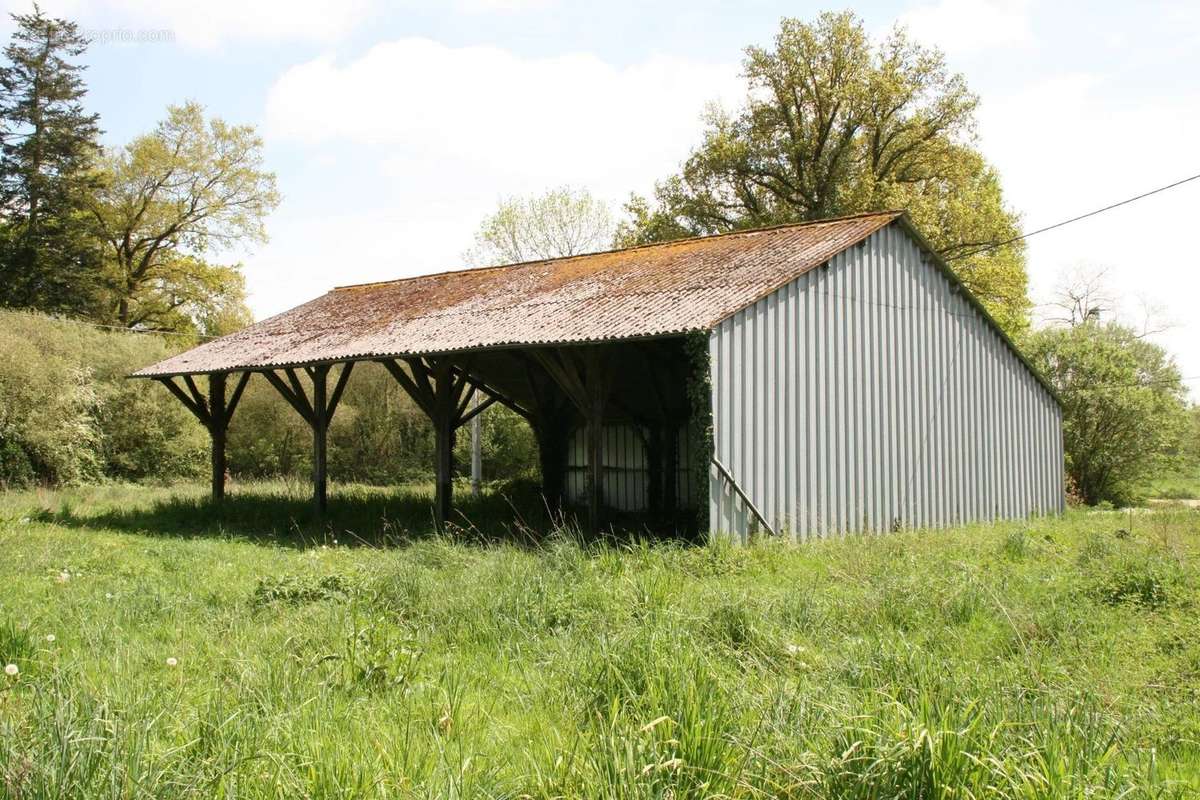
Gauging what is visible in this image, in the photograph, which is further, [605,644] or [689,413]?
[689,413]

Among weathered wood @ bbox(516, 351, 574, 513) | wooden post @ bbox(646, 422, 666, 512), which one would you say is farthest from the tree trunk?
wooden post @ bbox(646, 422, 666, 512)

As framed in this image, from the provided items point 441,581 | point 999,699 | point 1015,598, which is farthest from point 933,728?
point 441,581

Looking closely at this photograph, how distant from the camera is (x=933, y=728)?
11.5 feet

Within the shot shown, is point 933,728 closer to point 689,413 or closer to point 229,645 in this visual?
point 229,645

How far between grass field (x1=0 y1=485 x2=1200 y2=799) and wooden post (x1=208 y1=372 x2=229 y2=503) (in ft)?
24.5

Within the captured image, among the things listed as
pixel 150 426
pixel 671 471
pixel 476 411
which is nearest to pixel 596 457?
pixel 671 471

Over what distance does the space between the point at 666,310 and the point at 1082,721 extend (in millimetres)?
8360

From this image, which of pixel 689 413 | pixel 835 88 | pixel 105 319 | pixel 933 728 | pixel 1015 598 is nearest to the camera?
pixel 933 728

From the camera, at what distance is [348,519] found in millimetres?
15320

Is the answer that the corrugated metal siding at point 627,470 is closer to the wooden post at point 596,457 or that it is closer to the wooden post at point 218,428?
the wooden post at point 596,457

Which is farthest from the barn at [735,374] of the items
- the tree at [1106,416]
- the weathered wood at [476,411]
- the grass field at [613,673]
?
the tree at [1106,416]

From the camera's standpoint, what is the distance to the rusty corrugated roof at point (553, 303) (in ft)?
39.2

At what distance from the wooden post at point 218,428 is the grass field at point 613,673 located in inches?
294

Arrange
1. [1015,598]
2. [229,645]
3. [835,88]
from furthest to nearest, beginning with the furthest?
[835,88] → [1015,598] → [229,645]
